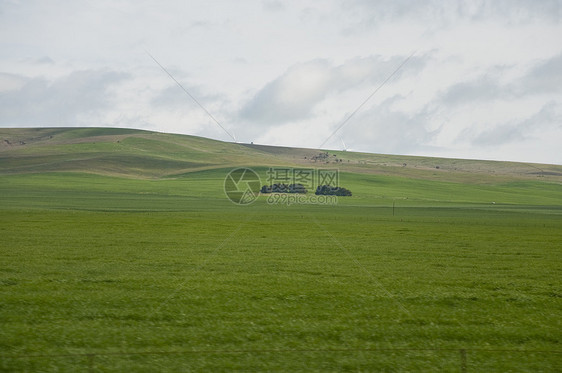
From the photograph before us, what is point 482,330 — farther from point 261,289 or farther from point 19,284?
point 19,284

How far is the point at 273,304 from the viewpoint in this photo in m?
18.2

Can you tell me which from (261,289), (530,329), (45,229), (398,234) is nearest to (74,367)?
(261,289)

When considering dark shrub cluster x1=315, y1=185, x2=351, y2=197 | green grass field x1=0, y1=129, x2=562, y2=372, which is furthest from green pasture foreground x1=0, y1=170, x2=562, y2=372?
dark shrub cluster x1=315, y1=185, x2=351, y2=197

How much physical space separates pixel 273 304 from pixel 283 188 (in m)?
102

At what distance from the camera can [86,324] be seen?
1509 centimetres

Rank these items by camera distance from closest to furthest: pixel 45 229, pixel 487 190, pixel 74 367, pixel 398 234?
pixel 74 367
pixel 45 229
pixel 398 234
pixel 487 190

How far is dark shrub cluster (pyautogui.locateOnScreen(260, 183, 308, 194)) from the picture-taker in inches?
4641

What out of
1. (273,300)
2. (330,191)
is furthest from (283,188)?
(273,300)

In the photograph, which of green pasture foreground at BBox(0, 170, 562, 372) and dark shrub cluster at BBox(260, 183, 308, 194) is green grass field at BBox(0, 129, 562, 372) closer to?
green pasture foreground at BBox(0, 170, 562, 372)

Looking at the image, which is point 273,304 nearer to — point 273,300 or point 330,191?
point 273,300

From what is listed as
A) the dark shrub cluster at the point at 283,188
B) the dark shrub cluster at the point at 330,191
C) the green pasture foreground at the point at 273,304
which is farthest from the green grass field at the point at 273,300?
the dark shrub cluster at the point at 330,191

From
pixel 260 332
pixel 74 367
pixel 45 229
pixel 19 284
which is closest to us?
pixel 74 367

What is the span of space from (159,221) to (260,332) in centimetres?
4246

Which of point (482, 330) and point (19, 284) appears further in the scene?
point (19, 284)
